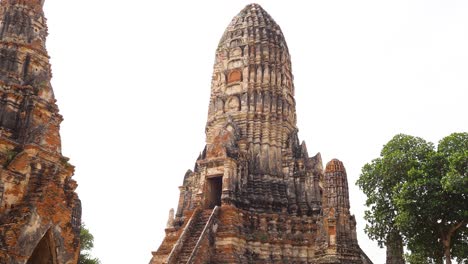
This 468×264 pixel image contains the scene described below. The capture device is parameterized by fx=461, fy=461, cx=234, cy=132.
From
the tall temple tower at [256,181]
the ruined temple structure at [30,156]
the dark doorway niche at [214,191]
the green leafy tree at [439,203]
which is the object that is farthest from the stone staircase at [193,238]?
the green leafy tree at [439,203]

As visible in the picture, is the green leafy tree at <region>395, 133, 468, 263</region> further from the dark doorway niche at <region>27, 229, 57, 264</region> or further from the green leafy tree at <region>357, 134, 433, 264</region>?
the dark doorway niche at <region>27, 229, 57, 264</region>

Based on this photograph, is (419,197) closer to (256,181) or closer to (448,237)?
(448,237)

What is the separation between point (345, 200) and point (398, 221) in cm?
438

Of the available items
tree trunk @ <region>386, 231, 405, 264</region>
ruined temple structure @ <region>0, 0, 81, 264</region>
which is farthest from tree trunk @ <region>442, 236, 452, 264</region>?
ruined temple structure @ <region>0, 0, 81, 264</region>

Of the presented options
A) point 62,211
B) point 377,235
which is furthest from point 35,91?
point 377,235

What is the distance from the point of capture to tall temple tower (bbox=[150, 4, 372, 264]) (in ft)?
56.7

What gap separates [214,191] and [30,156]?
11.8 metres

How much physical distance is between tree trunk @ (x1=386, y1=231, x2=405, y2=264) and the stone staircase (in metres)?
7.98

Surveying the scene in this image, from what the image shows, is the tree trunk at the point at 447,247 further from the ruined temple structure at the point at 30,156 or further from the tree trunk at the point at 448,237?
the ruined temple structure at the point at 30,156

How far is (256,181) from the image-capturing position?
71.6 ft

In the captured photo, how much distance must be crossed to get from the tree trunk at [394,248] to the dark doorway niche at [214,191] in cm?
790

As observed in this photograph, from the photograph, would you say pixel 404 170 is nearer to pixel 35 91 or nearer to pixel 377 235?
pixel 377 235

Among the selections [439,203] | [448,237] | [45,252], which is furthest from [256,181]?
[45,252]

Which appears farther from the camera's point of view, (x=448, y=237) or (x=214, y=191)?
(x=214, y=191)
